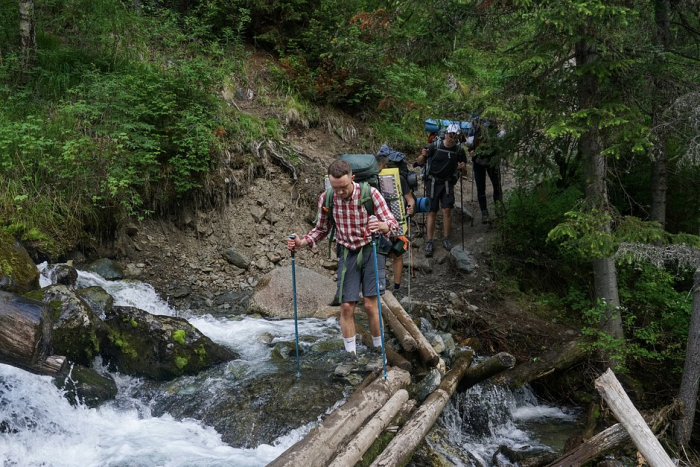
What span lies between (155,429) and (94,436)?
0.64 metres

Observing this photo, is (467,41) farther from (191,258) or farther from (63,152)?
(63,152)

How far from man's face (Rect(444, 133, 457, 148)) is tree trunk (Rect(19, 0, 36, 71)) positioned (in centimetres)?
870

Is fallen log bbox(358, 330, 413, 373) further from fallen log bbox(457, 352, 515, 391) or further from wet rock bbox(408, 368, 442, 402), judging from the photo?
fallen log bbox(457, 352, 515, 391)

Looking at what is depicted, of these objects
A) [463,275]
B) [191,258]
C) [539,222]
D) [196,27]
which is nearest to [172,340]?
[191,258]

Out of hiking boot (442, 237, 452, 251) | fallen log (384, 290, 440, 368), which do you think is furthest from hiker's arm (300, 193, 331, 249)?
hiking boot (442, 237, 452, 251)

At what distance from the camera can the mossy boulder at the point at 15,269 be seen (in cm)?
750

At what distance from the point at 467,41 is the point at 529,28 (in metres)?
1.69

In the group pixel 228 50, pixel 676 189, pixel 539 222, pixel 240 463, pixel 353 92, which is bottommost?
pixel 240 463

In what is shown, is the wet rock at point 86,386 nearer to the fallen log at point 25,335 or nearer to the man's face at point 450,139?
the fallen log at point 25,335

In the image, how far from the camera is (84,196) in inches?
393

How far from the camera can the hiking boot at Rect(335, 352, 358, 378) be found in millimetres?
7172

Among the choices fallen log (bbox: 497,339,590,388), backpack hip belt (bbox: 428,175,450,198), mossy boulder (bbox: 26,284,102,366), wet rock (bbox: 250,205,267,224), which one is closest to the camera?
mossy boulder (bbox: 26,284,102,366)

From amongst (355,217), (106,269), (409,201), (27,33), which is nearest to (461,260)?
(409,201)

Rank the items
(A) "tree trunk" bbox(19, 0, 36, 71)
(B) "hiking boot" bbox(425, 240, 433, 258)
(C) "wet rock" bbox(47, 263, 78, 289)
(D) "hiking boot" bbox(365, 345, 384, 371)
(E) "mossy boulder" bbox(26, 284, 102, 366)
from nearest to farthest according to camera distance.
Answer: (E) "mossy boulder" bbox(26, 284, 102, 366), (D) "hiking boot" bbox(365, 345, 384, 371), (C) "wet rock" bbox(47, 263, 78, 289), (A) "tree trunk" bbox(19, 0, 36, 71), (B) "hiking boot" bbox(425, 240, 433, 258)
